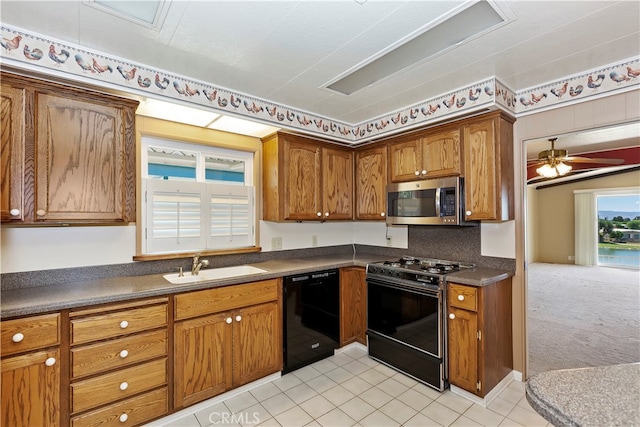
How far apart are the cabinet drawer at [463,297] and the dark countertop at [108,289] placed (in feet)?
0.20

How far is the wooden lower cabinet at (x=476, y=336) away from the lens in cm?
222

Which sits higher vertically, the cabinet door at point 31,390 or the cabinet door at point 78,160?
the cabinet door at point 78,160

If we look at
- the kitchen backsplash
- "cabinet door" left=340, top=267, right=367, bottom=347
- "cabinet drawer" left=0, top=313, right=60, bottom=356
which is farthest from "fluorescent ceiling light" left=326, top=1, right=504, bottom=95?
"cabinet drawer" left=0, top=313, right=60, bottom=356

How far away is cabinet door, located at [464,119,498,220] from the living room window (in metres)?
2.07

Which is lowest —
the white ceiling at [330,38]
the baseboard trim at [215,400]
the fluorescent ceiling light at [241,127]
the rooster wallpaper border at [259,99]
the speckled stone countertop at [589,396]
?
the baseboard trim at [215,400]

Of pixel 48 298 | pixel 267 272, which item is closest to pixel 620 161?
pixel 267 272

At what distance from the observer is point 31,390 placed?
1.60m

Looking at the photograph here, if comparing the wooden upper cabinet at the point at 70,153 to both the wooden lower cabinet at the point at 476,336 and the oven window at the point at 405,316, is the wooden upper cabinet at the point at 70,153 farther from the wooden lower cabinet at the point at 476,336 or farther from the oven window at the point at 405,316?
the wooden lower cabinet at the point at 476,336

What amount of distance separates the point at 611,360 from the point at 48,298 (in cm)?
463

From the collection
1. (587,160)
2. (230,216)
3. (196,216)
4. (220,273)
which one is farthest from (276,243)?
(587,160)

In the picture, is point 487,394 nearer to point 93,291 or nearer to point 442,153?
point 442,153

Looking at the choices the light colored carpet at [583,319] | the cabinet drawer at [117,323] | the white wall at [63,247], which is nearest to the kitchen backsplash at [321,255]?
the white wall at [63,247]

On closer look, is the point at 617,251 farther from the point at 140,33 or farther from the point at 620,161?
the point at 140,33

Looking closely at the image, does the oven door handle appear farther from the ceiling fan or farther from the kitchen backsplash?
the ceiling fan
